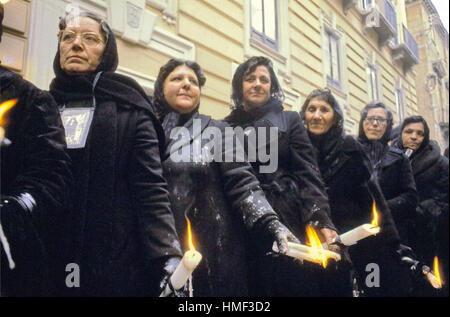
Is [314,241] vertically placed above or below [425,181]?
below

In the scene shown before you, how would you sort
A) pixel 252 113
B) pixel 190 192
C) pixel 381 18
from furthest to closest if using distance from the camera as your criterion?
pixel 381 18
pixel 252 113
pixel 190 192

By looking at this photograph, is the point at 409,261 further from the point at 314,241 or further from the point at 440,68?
the point at 440,68

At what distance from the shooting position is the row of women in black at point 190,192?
135 cm

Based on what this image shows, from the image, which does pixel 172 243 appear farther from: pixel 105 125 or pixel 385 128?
pixel 385 128

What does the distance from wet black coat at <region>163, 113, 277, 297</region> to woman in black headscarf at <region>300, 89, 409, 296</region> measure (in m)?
0.83

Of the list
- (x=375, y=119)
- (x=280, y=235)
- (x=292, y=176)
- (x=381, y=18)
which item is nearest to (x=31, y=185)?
(x=280, y=235)

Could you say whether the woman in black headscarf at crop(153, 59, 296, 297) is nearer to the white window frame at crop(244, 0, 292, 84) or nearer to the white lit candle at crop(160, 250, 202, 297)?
the white lit candle at crop(160, 250, 202, 297)

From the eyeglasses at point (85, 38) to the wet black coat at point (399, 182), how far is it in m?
2.22

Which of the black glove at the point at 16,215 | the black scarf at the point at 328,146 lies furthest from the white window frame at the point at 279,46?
the black glove at the point at 16,215

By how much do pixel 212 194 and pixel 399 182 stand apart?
1.75m

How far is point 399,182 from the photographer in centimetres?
293

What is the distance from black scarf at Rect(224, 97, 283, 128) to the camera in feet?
7.37


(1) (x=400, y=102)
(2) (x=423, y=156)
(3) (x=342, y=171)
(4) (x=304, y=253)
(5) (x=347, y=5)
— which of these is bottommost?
(4) (x=304, y=253)
